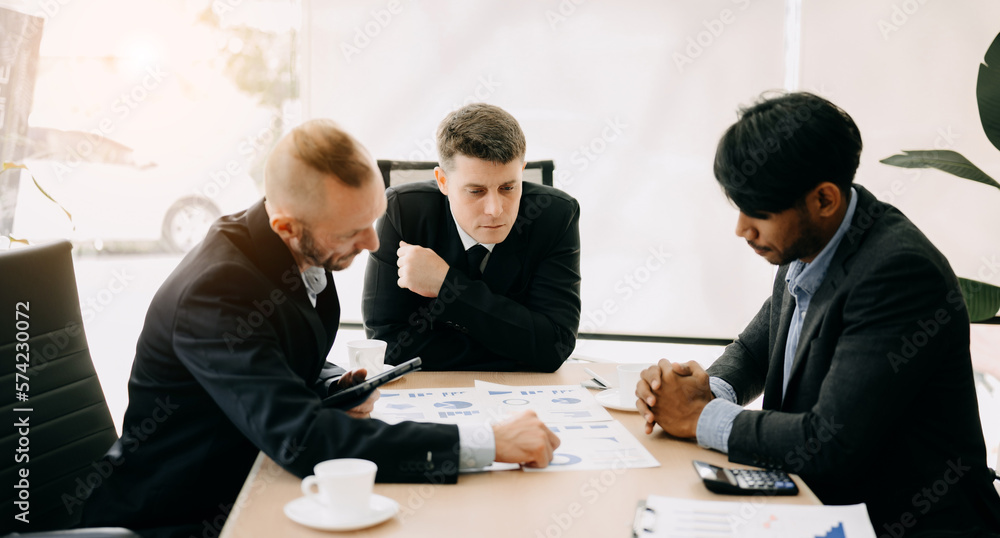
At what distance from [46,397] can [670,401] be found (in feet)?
3.89

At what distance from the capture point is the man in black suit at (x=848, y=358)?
1.17 metres

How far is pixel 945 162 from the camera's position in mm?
1977

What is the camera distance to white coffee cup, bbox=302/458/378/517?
930 mm

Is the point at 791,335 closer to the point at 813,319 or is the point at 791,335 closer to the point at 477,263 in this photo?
the point at 813,319

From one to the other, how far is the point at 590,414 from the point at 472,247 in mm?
768

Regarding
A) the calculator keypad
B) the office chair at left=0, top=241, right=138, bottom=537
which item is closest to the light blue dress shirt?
the calculator keypad

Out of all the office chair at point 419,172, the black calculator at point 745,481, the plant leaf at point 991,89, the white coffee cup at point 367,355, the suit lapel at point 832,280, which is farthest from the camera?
the office chair at point 419,172

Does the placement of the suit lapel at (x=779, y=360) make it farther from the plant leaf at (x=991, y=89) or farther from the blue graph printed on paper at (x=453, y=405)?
the plant leaf at (x=991, y=89)

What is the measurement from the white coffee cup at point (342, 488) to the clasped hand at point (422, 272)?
3.11 feet

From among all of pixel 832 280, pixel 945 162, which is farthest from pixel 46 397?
pixel 945 162

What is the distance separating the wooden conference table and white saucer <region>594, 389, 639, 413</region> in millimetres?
223

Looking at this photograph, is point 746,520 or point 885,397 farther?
point 885,397

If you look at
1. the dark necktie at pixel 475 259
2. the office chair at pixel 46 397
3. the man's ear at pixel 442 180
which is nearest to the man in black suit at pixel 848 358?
the dark necktie at pixel 475 259

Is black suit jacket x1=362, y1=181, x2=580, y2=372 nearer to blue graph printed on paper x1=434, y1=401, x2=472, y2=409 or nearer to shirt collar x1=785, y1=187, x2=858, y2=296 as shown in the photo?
blue graph printed on paper x1=434, y1=401, x2=472, y2=409
